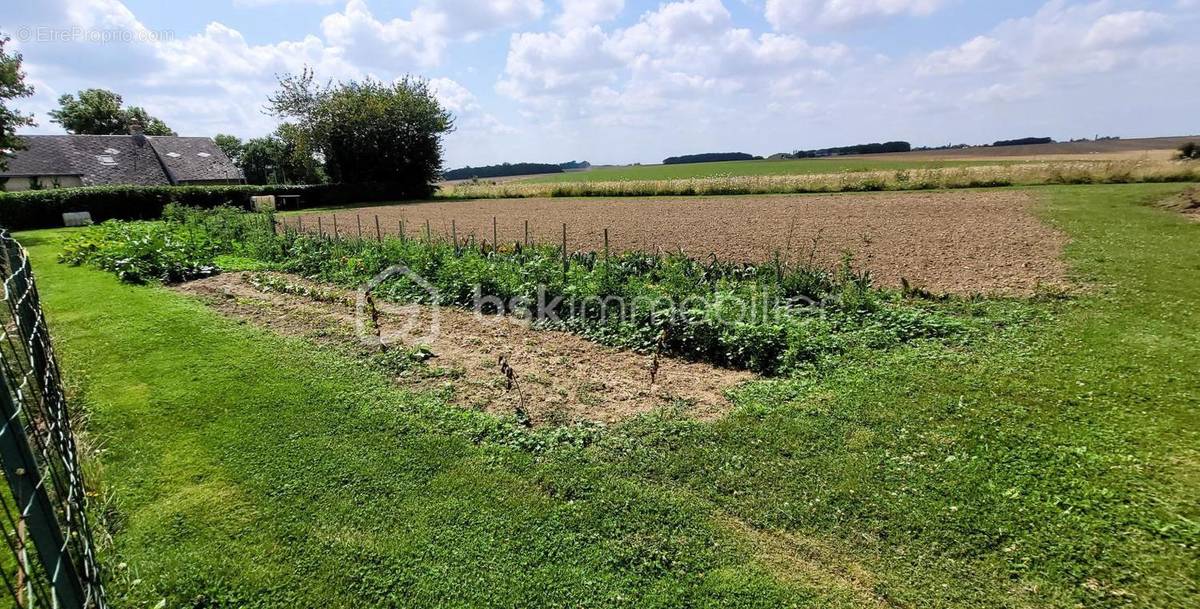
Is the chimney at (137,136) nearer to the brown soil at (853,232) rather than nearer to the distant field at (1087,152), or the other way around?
the brown soil at (853,232)

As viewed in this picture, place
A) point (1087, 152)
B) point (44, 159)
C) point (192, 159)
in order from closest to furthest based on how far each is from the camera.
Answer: point (44, 159)
point (192, 159)
point (1087, 152)

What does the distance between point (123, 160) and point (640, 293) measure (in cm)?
4754

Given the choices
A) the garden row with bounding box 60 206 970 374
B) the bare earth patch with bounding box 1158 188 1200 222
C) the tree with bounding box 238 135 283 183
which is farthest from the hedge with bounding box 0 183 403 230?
the tree with bounding box 238 135 283 183

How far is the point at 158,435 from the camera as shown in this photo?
4.78 m

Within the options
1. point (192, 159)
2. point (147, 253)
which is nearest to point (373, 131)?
point (192, 159)

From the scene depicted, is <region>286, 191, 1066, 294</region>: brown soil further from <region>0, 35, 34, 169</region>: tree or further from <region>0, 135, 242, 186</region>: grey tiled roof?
<region>0, 135, 242, 186</region>: grey tiled roof

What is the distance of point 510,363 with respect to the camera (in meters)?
6.30

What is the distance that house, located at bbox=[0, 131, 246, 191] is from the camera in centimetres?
3503

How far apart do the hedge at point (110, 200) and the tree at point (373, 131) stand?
6.10 metres

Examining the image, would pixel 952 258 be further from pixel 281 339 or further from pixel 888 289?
pixel 281 339

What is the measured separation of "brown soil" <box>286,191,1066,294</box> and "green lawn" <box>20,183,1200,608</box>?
344 cm

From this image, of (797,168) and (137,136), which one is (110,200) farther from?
(797,168)

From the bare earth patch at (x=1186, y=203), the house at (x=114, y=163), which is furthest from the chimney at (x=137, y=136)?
the bare earth patch at (x=1186, y=203)

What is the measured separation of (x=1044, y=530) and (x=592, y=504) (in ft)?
9.27
